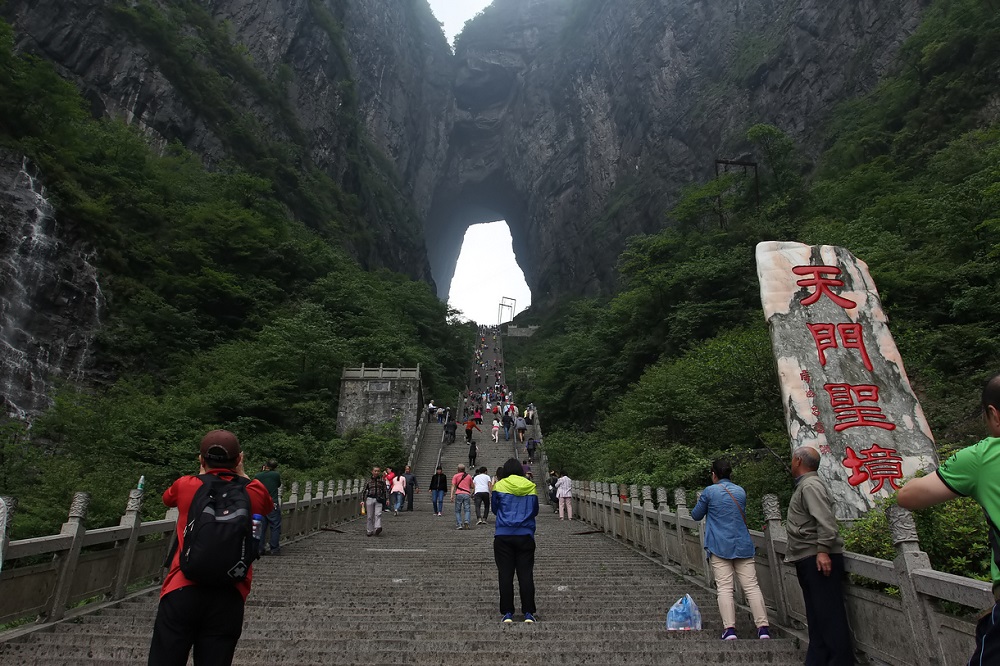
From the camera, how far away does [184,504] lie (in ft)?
7.63

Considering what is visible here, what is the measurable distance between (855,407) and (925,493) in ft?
19.7

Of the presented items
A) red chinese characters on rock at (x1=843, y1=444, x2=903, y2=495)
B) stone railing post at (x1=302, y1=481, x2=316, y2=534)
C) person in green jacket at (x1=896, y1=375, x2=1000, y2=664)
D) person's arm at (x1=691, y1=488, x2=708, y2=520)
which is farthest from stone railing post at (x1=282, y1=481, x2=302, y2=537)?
person in green jacket at (x1=896, y1=375, x2=1000, y2=664)

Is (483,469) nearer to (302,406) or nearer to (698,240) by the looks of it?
(302,406)

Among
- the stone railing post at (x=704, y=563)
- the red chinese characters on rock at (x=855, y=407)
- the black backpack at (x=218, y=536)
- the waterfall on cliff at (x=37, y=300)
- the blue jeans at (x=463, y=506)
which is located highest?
the waterfall on cliff at (x=37, y=300)

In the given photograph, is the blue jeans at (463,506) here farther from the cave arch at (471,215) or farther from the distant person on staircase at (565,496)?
the cave arch at (471,215)

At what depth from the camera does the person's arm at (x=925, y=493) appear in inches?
68.6

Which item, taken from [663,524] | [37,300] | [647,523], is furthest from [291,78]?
[663,524]

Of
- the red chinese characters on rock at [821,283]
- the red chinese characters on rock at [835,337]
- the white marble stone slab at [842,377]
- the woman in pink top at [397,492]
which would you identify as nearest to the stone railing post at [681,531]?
the white marble stone slab at [842,377]

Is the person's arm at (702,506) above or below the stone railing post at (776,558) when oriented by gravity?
above

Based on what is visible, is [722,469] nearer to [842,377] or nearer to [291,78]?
[842,377]

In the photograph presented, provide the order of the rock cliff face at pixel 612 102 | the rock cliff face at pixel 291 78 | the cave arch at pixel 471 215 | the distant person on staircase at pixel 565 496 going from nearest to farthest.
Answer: the distant person on staircase at pixel 565 496 → the rock cliff face at pixel 291 78 → the rock cliff face at pixel 612 102 → the cave arch at pixel 471 215

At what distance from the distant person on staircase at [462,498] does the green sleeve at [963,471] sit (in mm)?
8921

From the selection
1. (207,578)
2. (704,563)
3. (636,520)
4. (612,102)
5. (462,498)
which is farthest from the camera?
(612,102)

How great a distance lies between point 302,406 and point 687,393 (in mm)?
12995
